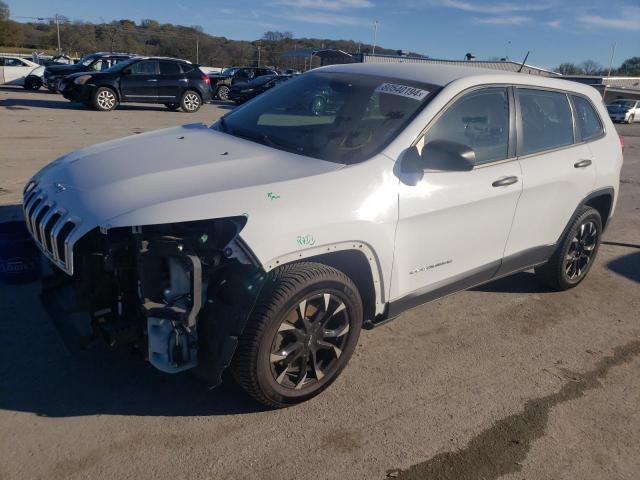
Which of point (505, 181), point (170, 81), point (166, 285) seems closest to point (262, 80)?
point (170, 81)

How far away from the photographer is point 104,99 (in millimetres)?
17391

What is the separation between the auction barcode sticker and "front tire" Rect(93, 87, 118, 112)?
51.1 feet

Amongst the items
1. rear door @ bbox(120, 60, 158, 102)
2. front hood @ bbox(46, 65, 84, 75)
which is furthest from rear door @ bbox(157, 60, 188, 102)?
front hood @ bbox(46, 65, 84, 75)

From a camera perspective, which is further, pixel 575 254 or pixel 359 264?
pixel 575 254

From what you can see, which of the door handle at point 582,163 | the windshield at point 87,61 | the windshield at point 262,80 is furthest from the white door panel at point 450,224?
the windshield at point 262,80

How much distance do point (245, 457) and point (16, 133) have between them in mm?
11116

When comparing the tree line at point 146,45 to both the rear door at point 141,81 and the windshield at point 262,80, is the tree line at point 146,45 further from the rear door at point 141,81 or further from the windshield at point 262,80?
the rear door at point 141,81

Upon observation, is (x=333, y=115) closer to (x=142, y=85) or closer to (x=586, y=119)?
(x=586, y=119)

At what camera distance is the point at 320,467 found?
277cm

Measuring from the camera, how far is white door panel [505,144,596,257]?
4094 mm

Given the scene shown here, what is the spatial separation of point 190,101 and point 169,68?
1.26 m

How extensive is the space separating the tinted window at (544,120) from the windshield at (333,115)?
0.96m

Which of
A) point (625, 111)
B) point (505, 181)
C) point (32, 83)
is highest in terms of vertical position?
point (505, 181)

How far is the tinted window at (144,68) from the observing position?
58.3ft
